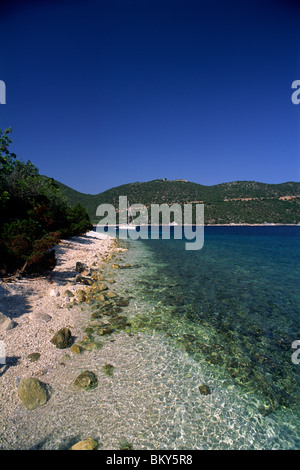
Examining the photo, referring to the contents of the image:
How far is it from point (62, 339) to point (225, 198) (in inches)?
5684

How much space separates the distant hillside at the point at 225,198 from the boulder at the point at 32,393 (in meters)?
114

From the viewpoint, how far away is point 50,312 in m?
8.91

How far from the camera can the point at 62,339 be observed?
23.0 feet

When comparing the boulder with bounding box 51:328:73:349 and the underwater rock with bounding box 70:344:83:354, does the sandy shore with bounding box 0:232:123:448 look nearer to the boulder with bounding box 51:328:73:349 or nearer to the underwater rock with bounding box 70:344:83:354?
the boulder with bounding box 51:328:73:349

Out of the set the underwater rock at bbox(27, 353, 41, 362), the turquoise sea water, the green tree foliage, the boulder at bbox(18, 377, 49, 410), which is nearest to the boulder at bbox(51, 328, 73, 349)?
the underwater rock at bbox(27, 353, 41, 362)

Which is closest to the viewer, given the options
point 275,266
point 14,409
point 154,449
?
point 154,449

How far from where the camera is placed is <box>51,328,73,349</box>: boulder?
690 cm

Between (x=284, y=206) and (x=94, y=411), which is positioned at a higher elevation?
(x=284, y=206)

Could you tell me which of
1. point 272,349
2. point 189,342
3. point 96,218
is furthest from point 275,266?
point 96,218

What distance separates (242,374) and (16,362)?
624 cm

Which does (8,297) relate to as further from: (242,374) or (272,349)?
(272,349)

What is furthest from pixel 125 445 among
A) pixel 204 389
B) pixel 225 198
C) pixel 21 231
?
pixel 225 198

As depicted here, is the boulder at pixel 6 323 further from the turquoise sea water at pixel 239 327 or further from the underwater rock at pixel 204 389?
the underwater rock at pixel 204 389

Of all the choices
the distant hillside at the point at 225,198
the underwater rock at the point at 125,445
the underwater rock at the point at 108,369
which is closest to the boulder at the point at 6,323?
the underwater rock at the point at 108,369
